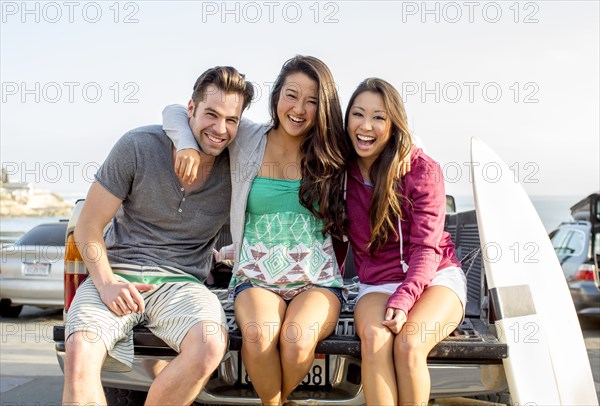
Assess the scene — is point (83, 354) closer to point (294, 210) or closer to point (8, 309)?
point (294, 210)

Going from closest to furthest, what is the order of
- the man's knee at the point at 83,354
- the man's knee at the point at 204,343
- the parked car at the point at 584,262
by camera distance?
the man's knee at the point at 83,354, the man's knee at the point at 204,343, the parked car at the point at 584,262

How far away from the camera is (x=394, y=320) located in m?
2.86

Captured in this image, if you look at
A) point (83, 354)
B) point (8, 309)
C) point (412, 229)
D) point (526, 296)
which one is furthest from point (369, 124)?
point (8, 309)

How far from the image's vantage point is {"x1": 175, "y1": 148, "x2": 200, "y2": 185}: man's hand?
3107 millimetres

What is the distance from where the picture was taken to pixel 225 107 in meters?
3.23

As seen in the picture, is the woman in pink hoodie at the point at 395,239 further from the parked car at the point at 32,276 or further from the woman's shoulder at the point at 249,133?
the parked car at the point at 32,276

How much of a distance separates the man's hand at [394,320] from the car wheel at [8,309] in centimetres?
682

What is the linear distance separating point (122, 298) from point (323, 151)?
1.23 meters

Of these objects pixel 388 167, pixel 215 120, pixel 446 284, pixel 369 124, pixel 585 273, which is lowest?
pixel 446 284

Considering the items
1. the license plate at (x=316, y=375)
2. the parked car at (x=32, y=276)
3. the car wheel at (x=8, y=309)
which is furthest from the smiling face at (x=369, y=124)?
the car wheel at (x=8, y=309)

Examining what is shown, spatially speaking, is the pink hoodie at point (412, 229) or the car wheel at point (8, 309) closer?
the pink hoodie at point (412, 229)

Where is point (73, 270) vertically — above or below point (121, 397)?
above

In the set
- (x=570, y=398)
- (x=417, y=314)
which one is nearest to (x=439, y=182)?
(x=417, y=314)

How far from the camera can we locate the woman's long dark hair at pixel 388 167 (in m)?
3.18
